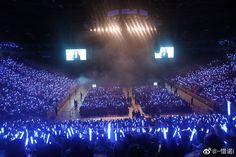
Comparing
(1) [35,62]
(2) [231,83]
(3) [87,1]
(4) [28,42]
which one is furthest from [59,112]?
(1) [35,62]

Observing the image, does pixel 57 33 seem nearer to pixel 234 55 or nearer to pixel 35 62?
pixel 35 62

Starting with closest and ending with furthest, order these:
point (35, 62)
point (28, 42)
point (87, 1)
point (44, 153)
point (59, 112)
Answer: point (44, 153) → point (87, 1) → point (59, 112) → point (28, 42) → point (35, 62)

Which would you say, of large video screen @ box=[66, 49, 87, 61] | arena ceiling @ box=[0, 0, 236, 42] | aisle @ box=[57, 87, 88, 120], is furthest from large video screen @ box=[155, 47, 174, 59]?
aisle @ box=[57, 87, 88, 120]

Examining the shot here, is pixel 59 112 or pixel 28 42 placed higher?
pixel 28 42

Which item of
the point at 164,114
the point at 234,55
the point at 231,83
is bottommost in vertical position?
the point at 164,114

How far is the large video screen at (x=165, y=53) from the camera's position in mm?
32625

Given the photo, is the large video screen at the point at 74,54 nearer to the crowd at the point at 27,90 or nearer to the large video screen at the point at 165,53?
the crowd at the point at 27,90

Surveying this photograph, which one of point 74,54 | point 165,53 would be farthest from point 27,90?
point 165,53

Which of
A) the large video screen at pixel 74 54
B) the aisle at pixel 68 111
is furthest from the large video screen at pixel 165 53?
the aisle at pixel 68 111

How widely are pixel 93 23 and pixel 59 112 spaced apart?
8.78 meters

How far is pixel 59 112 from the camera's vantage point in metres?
29.0

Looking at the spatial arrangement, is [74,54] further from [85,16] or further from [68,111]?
[68,111]

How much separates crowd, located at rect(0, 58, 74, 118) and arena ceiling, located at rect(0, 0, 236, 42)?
4484 millimetres

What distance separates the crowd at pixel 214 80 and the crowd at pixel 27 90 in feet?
48.0
